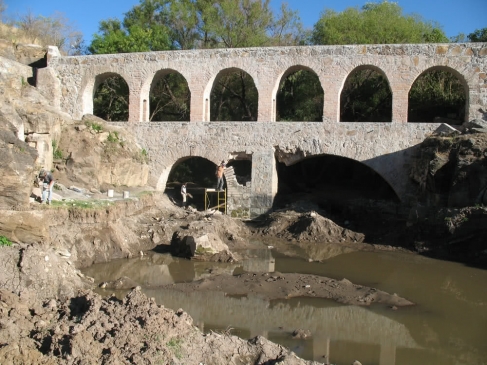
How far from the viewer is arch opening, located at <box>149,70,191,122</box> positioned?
947 inches

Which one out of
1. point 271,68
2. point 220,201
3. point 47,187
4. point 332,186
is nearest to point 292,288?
point 47,187

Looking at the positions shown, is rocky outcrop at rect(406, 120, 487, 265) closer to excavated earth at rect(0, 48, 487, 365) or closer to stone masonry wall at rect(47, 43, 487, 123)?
excavated earth at rect(0, 48, 487, 365)

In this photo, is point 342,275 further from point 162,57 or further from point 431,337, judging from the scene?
point 162,57

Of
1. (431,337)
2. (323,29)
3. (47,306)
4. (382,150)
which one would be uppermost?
(323,29)

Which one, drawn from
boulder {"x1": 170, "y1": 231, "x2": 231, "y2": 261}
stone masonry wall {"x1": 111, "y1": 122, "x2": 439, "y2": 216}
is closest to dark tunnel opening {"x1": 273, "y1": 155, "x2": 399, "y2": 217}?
stone masonry wall {"x1": 111, "y1": 122, "x2": 439, "y2": 216}

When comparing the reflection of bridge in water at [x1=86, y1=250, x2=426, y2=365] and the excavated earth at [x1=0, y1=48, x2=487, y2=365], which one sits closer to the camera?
the excavated earth at [x1=0, y1=48, x2=487, y2=365]

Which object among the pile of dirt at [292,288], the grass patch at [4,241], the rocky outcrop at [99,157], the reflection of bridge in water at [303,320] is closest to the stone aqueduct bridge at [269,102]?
the rocky outcrop at [99,157]

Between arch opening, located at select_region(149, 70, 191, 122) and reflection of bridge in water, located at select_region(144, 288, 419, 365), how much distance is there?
15.3 metres

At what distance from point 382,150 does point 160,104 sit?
12201 millimetres

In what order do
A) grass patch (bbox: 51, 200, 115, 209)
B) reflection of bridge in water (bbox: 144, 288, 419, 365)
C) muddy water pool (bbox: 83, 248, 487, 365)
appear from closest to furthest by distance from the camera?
muddy water pool (bbox: 83, 248, 487, 365), reflection of bridge in water (bbox: 144, 288, 419, 365), grass patch (bbox: 51, 200, 115, 209)

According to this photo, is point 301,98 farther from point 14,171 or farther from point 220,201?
point 14,171

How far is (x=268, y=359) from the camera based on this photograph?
6090 mm

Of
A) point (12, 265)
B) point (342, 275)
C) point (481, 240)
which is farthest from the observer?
point (481, 240)

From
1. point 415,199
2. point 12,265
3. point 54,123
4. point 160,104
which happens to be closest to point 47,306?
point 12,265
